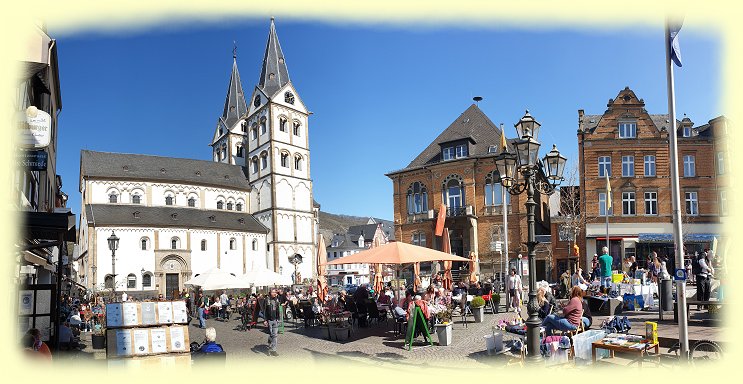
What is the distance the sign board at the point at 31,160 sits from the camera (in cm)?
1200

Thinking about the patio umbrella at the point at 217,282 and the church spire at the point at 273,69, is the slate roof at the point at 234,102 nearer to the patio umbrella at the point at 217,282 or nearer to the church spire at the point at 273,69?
the church spire at the point at 273,69

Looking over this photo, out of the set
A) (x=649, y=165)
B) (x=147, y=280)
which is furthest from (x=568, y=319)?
(x=147, y=280)

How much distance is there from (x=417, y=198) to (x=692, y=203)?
19994 mm

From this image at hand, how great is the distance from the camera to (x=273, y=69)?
70000 mm

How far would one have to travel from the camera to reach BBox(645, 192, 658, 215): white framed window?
37.1 metres

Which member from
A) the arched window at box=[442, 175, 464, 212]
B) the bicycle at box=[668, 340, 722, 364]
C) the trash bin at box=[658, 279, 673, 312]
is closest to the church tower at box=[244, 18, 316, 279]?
the arched window at box=[442, 175, 464, 212]

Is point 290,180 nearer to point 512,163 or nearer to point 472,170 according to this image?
point 472,170

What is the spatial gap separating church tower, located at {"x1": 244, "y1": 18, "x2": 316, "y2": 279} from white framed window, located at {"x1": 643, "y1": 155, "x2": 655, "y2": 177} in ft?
127

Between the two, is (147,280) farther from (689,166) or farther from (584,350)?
(584,350)

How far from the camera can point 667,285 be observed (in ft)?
42.1

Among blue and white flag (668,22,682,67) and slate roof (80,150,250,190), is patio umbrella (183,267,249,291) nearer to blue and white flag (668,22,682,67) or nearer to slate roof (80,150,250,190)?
blue and white flag (668,22,682,67)

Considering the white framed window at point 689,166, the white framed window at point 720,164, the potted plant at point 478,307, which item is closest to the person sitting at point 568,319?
the potted plant at point 478,307

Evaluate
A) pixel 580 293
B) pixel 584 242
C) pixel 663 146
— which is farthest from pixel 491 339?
pixel 663 146

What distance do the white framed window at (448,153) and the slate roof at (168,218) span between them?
2674 cm
